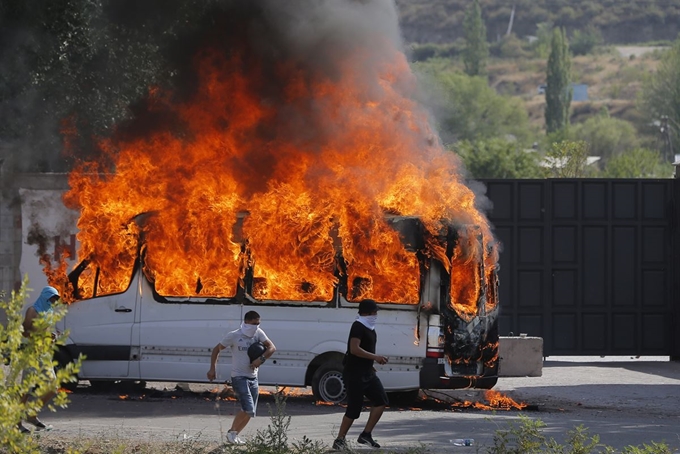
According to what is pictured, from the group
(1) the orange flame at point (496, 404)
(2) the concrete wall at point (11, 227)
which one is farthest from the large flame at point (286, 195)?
(2) the concrete wall at point (11, 227)

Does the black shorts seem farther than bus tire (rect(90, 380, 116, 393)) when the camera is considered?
No

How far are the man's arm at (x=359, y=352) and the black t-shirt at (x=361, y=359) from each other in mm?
41

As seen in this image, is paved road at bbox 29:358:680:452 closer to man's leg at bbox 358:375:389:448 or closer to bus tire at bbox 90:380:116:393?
bus tire at bbox 90:380:116:393

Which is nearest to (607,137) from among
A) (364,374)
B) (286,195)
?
(286,195)

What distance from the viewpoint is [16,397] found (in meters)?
7.57

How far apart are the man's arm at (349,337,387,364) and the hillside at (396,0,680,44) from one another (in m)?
167

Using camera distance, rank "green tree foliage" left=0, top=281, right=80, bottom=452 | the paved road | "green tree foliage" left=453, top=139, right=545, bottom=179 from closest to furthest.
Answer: "green tree foliage" left=0, top=281, right=80, bottom=452, the paved road, "green tree foliage" left=453, top=139, right=545, bottom=179

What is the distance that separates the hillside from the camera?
177 metres

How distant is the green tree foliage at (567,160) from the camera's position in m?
30.4

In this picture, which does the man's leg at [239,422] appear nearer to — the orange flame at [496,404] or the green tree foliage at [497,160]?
the orange flame at [496,404]

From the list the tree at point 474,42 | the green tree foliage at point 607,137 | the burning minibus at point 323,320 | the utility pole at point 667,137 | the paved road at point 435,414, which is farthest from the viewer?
the tree at point 474,42

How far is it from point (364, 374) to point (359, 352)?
0.77 ft

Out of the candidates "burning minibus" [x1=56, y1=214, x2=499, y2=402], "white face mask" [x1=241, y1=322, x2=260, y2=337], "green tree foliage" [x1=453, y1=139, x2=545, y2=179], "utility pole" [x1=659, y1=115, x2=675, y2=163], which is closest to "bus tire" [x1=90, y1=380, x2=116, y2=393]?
"burning minibus" [x1=56, y1=214, x2=499, y2=402]

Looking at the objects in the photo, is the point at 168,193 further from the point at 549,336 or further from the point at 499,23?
the point at 499,23
